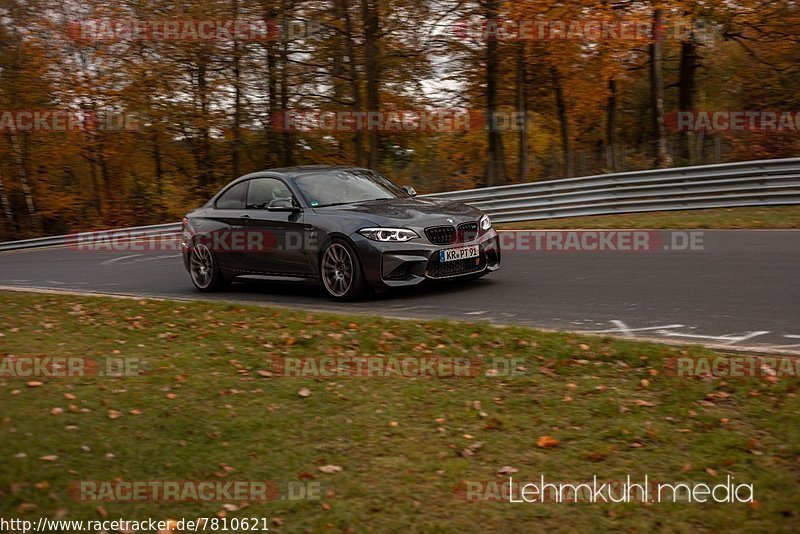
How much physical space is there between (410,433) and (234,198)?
294 inches

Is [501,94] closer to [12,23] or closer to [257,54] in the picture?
[257,54]

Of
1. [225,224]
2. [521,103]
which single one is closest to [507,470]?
[225,224]

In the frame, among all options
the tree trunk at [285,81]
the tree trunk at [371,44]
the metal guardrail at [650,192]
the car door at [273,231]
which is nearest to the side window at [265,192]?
the car door at [273,231]

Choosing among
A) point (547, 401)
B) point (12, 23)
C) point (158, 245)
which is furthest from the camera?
point (12, 23)

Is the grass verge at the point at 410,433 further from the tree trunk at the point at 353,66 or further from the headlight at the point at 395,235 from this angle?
the tree trunk at the point at 353,66

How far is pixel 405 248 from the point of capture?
10.5 meters

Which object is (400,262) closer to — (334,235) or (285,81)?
(334,235)

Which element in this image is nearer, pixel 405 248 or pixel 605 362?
pixel 605 362

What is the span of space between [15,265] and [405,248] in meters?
13.1

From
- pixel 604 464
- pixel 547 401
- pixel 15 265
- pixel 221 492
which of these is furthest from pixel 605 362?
pixel 15 265

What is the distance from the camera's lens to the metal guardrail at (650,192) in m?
18.8

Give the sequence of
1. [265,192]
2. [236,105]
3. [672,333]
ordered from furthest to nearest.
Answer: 1. [236,105]
2. [265,192]
3. [672,333]

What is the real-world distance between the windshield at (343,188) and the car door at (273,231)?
245mm

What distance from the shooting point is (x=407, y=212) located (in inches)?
430
